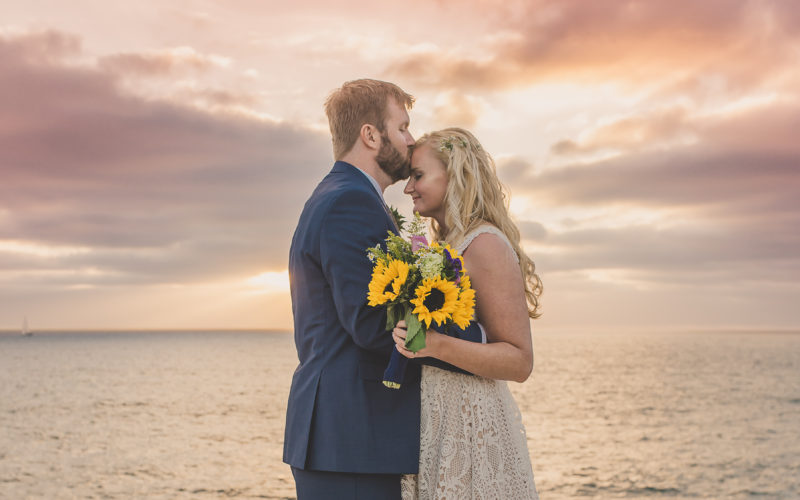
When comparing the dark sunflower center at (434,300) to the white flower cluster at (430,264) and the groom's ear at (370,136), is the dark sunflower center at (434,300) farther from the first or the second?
the groom's ear at (370,136)

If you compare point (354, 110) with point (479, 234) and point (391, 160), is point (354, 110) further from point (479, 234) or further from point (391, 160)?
point (479, 234)

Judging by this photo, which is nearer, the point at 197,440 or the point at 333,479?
the point at 333,479

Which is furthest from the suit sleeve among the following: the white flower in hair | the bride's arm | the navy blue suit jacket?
the white flower in hair

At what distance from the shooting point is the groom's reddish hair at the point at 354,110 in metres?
3.60

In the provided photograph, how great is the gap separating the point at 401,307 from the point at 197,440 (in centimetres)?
2670

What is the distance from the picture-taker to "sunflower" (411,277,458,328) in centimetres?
279

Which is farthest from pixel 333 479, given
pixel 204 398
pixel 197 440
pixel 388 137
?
pixel 204 398

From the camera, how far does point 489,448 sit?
11.4ft

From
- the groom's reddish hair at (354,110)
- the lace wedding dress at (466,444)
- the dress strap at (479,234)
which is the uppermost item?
the groom's reddish hair at (354,110)

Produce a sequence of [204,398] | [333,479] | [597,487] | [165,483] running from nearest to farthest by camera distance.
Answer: [333,479] → [597,487] → [165,483] → [204,398]

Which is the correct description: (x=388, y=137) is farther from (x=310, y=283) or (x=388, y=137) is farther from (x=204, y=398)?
(x=204, y=398)

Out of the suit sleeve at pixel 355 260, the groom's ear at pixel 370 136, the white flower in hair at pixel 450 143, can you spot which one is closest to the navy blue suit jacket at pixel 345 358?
the suit sleeve at pixel 355 260

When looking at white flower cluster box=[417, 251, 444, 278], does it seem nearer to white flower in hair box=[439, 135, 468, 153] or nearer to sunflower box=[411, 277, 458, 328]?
sunflower box=[411, 277, 458, 328]

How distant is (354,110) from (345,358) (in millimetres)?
1314
